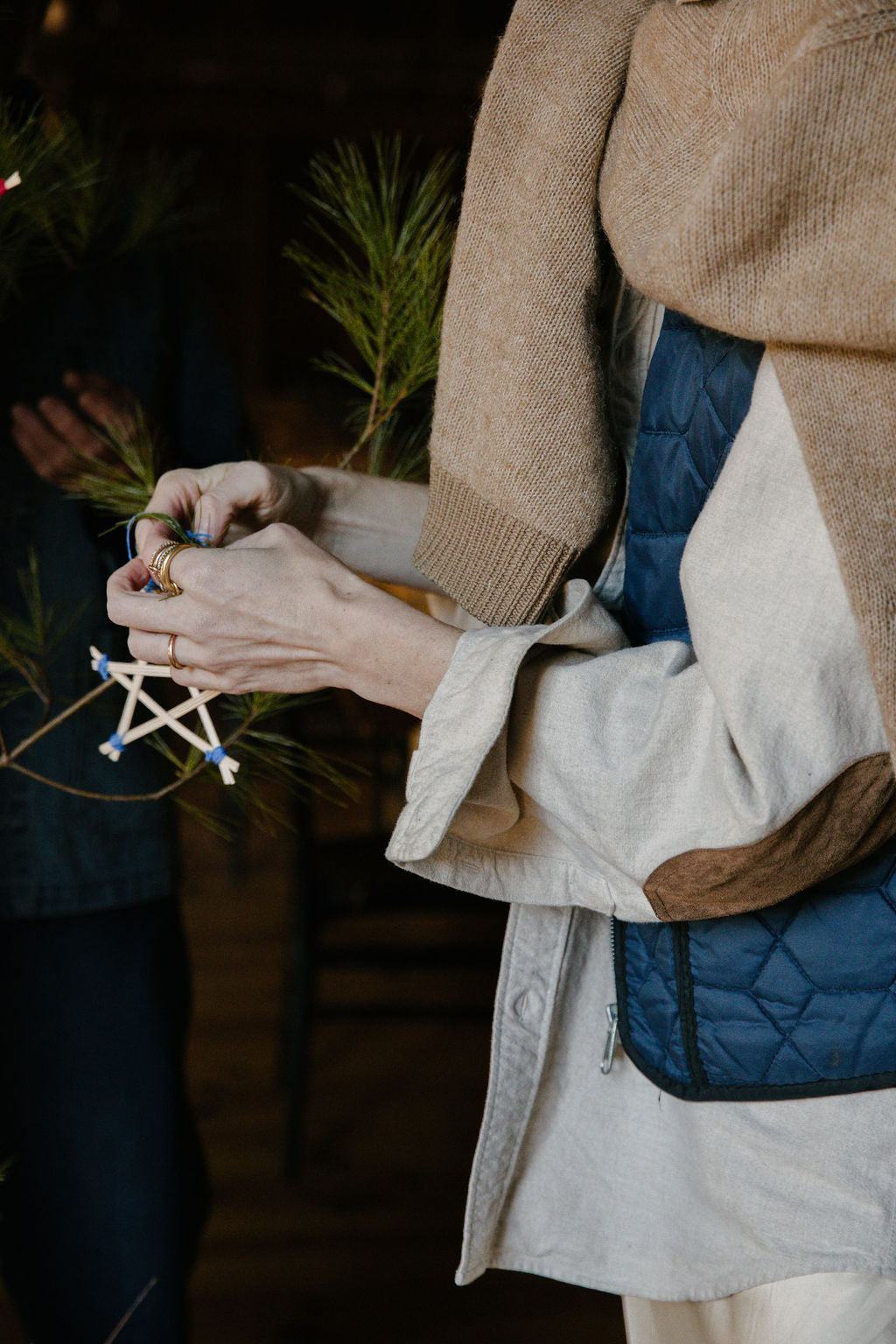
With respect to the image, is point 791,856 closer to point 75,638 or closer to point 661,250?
point 661,250

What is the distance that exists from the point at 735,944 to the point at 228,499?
1.32 ft

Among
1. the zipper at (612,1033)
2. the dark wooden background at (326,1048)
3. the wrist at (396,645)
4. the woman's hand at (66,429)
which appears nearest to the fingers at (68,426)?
the woman's hand at (66,429)

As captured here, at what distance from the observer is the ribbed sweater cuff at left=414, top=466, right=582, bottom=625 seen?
688 mm

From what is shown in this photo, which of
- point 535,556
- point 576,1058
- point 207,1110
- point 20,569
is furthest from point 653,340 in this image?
point 207,1110

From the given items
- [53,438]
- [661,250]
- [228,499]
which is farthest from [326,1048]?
[661,250]

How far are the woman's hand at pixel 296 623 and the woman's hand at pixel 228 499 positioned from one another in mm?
85

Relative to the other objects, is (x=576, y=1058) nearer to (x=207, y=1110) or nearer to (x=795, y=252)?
(x=795, y=252)

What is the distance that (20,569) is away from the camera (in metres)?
1.01

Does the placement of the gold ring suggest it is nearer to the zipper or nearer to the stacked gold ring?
the stacked gold ring

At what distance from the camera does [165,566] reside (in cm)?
66

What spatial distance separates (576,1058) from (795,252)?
1.68 ft

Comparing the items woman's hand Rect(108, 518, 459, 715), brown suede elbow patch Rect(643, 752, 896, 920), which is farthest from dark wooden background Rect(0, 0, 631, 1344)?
brown suede elbow patch Rect(643, 752, 896, 920)

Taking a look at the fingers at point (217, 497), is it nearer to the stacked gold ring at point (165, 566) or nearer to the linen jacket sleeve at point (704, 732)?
the stacked gold ring at point (165, 566)

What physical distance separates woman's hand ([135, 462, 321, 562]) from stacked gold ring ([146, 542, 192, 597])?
0.04 meters
